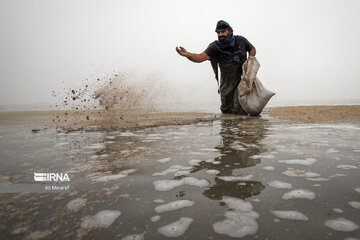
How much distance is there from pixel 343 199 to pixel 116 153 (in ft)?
6.33

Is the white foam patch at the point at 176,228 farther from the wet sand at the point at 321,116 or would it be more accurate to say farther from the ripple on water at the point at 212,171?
the wet sand at the point at 321,116

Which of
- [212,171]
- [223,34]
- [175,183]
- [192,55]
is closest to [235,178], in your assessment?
[212,171]

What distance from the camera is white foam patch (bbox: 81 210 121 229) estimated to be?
1.01m

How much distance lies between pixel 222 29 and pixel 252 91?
184 cm

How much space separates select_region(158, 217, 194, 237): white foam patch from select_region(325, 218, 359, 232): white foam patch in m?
0.61

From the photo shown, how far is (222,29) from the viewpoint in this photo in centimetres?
560

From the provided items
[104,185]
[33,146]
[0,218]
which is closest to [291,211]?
[104,185]

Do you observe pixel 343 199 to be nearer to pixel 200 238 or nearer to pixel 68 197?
pixel 200 238

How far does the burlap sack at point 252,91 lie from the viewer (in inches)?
228

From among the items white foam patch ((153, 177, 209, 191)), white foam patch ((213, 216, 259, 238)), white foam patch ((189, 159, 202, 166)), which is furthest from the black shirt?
white foam patch ((213, 216, 259, 238))

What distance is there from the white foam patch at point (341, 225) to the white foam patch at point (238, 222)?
31 cm

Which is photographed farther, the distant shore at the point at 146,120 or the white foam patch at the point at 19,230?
the distant shore at the point at 146,120

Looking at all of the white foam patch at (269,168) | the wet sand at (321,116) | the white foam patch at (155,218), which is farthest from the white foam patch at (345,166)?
the wet sand at (321,116)

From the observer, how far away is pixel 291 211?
108 cm
